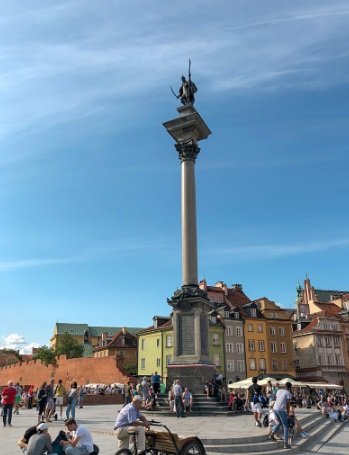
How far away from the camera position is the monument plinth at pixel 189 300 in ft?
73.4

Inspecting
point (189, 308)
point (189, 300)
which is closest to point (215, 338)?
point (189, 308)

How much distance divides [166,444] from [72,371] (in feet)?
198

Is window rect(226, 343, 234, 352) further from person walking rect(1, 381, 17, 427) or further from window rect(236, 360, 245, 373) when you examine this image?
person walking rect(1, 381, 17, 427)

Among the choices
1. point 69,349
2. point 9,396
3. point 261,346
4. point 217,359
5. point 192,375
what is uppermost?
point 69,349

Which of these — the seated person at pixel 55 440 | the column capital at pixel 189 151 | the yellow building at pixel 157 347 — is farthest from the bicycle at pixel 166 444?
the yellow building at pixel 157 347

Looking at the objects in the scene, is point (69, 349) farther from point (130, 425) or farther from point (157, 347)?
point (130, 425)

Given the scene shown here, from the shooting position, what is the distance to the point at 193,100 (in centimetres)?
2855

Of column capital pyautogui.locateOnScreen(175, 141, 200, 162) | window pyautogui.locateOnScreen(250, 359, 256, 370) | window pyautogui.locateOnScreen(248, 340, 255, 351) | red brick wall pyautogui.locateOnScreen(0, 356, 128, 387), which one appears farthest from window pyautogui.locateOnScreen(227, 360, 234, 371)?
column capital pyautogui.locateOnScreen(175, 141, 200, 162)

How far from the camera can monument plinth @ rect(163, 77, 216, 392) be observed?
22.4m

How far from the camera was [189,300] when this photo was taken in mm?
23250

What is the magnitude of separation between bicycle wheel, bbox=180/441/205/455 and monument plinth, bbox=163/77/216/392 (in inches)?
492

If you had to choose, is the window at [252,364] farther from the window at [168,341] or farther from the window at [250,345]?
the window at [168,341]

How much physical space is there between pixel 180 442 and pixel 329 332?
60.4 metres

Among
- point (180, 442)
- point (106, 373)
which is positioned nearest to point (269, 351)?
Answer: point (106, 373)
